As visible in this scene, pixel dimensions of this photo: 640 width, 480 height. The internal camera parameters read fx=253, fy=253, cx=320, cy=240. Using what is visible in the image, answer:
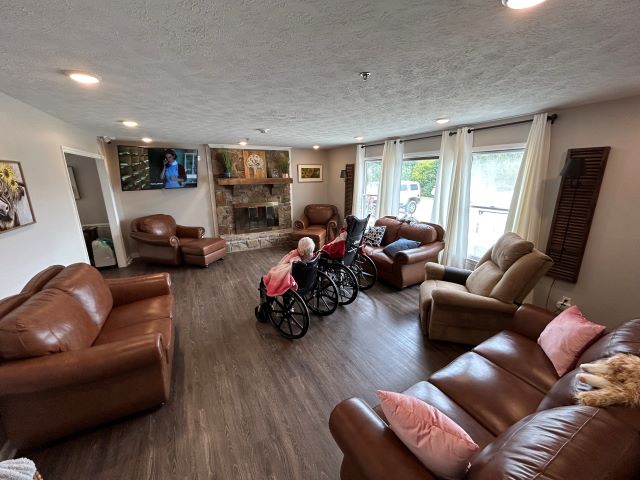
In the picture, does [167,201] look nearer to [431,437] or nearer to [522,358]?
[431,437]

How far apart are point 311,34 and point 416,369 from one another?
8.02 ft

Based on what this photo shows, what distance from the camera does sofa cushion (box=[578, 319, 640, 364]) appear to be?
1134mm

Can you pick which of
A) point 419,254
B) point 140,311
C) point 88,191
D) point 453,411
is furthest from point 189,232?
point 453,411

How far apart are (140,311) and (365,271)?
2956 millimetres

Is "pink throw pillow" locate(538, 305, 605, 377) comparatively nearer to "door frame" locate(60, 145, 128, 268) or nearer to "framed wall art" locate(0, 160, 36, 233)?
"framed wall art" locate(0, 160, 36, 233)

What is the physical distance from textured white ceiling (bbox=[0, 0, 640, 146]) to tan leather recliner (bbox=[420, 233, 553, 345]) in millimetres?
1362

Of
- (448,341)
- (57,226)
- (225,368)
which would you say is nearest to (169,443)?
(225,368)

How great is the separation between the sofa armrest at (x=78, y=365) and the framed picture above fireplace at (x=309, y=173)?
207 inches

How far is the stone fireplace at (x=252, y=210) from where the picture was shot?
560cm

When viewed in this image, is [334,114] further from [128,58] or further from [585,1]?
[585,1]

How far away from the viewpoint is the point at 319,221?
6242 mm

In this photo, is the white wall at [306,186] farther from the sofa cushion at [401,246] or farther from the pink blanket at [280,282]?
the pink blanket at [280,282]

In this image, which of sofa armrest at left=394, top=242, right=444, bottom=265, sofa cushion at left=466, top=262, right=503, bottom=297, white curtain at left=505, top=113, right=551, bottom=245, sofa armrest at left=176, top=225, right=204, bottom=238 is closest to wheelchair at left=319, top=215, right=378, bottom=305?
sofa armrest at left=394, top=242, right=444, bottom=265

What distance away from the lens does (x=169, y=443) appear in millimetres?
1575
